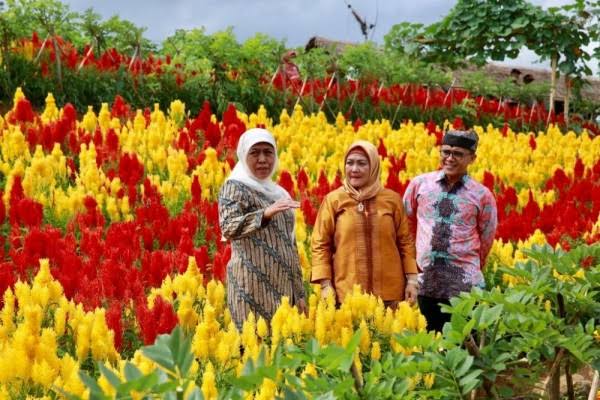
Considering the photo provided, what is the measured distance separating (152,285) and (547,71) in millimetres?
21057

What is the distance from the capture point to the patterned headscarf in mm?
3625

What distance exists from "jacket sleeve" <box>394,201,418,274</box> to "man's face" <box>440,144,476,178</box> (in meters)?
0.35

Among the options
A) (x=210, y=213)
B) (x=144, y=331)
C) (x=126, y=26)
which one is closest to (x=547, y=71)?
(x=126, y=26)

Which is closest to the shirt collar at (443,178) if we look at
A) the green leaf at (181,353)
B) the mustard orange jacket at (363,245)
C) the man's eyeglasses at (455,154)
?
the man's eyeglasses at (455,154)

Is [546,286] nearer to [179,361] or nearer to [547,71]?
[179,361]

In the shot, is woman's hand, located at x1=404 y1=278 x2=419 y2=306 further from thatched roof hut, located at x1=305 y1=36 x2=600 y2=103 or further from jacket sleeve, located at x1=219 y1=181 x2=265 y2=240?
thatched roof hut, located at x1=305 y1=36 x2=600 y2=103

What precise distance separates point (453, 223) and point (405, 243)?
31 centimetres

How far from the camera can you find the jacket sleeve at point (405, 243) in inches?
149

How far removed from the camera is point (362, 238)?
12.0 feet

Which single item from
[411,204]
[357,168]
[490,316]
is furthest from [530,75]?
[490,316]

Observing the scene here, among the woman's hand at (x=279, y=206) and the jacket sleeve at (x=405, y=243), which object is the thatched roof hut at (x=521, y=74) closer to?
the jacket sleeve at (x=405, y=243)

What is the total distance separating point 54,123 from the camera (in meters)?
7.29

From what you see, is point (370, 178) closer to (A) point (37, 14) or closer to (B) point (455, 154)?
(B) point (455, 154)

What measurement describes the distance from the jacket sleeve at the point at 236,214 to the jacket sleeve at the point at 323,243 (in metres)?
0.45
